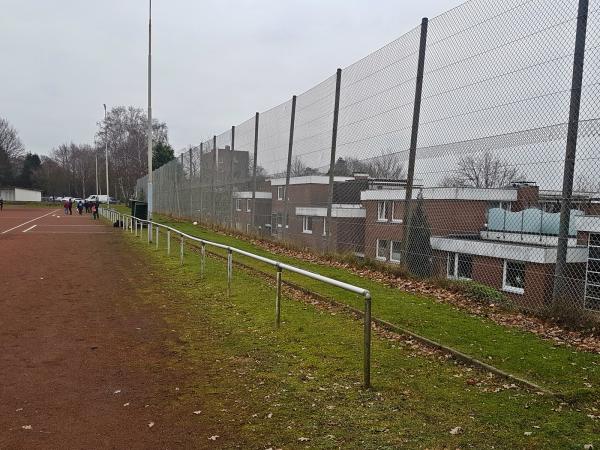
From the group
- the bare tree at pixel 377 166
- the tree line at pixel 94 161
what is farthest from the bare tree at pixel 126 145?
the bare tree at pixel 377 166

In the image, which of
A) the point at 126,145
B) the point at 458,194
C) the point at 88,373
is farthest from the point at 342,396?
the point at 126,145

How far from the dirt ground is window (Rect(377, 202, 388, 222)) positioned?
4978 mm

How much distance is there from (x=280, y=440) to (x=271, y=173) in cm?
1582

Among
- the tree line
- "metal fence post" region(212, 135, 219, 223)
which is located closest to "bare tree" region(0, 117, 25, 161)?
the tree line

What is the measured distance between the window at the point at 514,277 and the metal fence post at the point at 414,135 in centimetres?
251

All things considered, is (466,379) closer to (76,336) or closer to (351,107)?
(76,336)

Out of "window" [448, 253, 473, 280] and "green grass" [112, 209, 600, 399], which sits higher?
"window" [448, 253, 473, 280]

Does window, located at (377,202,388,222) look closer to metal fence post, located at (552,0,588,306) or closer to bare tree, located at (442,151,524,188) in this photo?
bare tree, located at (442,151,524,188)

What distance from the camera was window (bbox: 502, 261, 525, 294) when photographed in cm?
785

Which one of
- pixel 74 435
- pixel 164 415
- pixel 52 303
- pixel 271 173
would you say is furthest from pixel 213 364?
pixel 271 173

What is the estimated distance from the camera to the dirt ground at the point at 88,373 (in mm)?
4016

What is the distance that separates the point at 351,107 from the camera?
13.3 meters

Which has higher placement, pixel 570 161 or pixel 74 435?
pixel 570 161

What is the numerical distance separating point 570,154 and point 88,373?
605 cm
